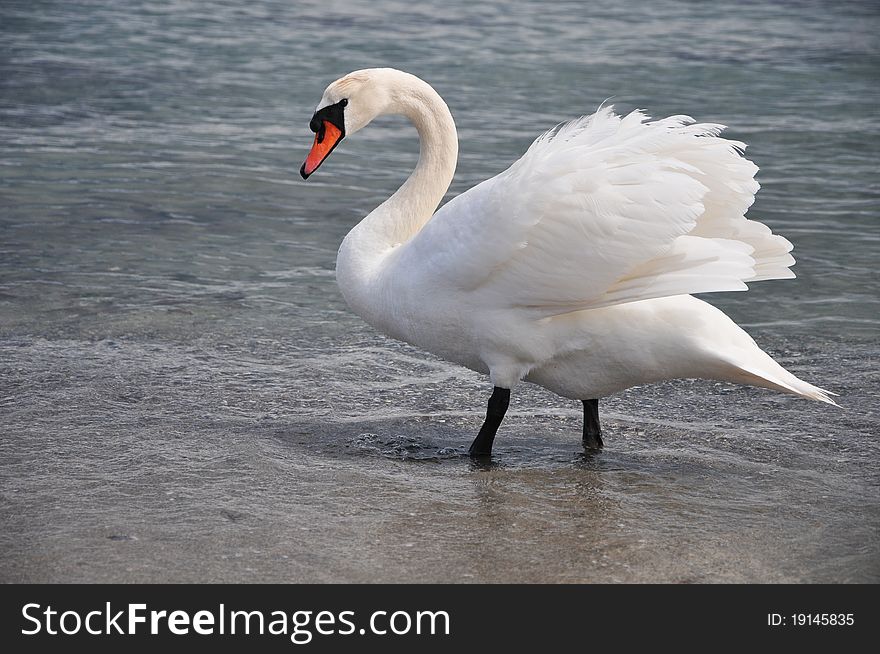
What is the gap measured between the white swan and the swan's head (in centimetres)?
66

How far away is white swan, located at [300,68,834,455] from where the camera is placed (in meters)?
4.73

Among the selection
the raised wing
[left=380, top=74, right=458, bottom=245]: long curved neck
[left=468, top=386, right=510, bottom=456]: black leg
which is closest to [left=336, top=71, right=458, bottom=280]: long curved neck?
[left=380, top=74, right=458, bottom=245]: long curved neck

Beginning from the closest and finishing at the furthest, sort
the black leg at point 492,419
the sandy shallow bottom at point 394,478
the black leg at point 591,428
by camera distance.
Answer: the sandy shallow bottom at point 394,478 < the black leg at point 492,419 < the black leg at point 591,428

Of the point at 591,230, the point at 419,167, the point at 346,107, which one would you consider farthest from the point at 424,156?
the point at 591,230

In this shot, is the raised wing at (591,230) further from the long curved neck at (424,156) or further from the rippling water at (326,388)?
the rippling water at (326,388)

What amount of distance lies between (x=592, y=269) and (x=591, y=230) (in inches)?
5.6

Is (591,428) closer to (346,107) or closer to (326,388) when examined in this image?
(326,388)

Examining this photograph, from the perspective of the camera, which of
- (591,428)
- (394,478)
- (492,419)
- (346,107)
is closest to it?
(394,478)

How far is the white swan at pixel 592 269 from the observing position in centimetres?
473

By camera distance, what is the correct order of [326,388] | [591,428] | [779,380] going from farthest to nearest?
[326,388] → [591,428] → [779,380]

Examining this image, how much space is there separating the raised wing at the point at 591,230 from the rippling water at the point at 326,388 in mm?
757

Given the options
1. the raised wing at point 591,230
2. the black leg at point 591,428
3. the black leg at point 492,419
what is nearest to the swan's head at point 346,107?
the raised wing at point 591,230

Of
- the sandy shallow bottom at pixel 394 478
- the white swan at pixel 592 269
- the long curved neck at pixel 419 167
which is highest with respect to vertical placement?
the long curved neck at pixel 419 167

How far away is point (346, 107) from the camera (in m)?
5.62
